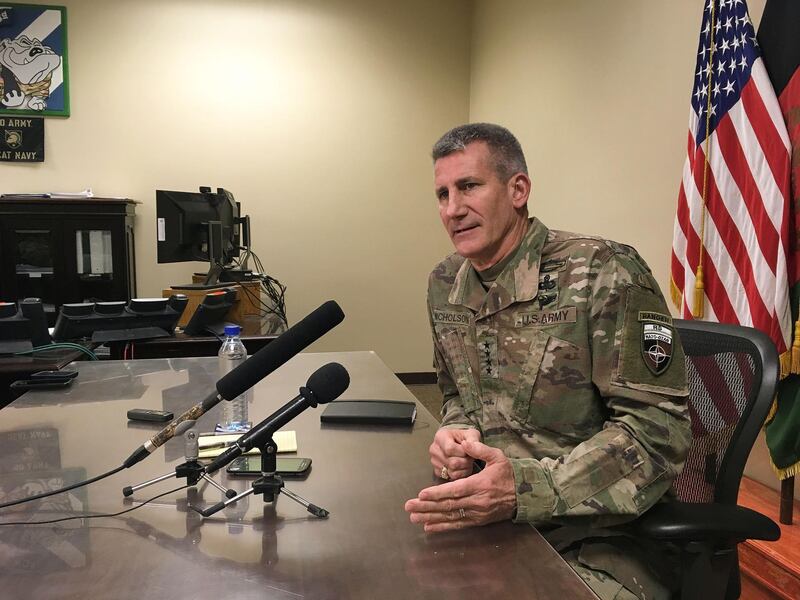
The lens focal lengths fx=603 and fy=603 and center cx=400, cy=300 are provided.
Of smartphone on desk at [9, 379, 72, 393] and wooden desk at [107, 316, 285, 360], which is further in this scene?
wooden desk at [107, 316, 285, 360]

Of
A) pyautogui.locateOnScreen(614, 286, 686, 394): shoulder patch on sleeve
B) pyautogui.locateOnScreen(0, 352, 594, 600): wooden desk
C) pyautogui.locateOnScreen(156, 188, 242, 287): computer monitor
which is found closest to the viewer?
pyautogui.locateOnScreen(0, 352, 594, 600): wooden desk

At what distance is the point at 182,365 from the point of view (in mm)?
1987

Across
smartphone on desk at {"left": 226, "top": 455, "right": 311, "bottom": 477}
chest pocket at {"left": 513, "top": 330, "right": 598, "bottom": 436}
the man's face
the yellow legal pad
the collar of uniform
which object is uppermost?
the man's face

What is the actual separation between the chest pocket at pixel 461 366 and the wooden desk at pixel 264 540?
14 centimetres

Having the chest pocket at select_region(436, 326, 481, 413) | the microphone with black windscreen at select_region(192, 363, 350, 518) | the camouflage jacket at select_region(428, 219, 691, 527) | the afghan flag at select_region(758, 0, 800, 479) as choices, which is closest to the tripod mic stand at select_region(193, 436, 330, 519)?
the microphone with black windscreen at select_region(192, 363, 350, 518)

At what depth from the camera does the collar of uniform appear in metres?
1.28

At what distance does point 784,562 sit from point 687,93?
1.80m

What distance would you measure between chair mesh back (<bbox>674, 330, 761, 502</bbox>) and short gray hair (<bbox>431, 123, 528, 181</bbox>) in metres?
0.53

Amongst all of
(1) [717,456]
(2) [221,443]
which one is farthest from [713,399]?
(2) [221,443]

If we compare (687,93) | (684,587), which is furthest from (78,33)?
(684,587)

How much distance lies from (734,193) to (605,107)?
1.08 metres

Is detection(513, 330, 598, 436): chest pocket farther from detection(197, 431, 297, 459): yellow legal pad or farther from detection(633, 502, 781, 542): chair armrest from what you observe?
detection(197, 431, 297, 459): yellow legal pad

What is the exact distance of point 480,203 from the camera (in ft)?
4.35

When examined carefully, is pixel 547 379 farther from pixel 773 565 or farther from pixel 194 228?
pixel 194 228
